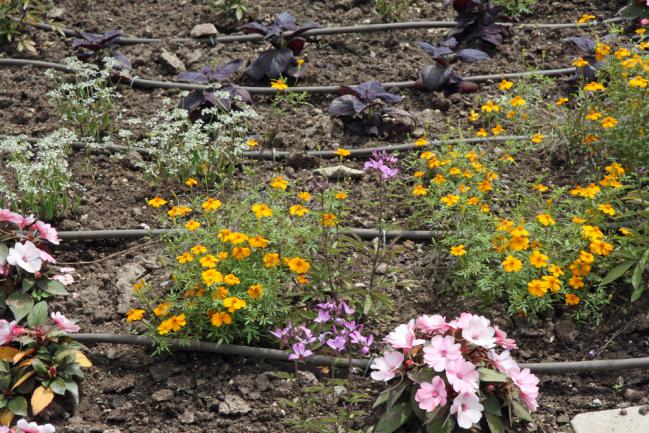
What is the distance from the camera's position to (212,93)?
461cm

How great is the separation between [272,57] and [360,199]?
4.12 ft

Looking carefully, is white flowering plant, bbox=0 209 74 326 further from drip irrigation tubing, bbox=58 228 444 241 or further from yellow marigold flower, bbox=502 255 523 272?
yellow marigold flower, bbox=502 255 523 272

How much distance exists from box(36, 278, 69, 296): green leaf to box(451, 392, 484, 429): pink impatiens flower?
1719mm

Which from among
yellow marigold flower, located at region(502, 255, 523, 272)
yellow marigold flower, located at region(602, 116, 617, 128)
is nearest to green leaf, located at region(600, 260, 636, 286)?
yellow marigold flower, located at region(502, 255, 523, 272)

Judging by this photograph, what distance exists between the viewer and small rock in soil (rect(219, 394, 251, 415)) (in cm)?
309

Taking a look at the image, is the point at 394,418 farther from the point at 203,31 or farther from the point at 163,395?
the point at 203,31

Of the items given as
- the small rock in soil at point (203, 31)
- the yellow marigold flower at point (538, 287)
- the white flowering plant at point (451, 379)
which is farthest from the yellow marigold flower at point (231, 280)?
the small rock in soil at point (203, 31)

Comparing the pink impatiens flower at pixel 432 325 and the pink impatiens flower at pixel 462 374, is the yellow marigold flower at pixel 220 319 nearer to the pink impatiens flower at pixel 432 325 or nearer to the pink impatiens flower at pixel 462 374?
the pink impatiens flower at pixel 432 325

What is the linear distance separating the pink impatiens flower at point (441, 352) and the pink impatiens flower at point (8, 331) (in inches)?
59.8

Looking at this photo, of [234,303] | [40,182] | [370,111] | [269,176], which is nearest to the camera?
[234,303]

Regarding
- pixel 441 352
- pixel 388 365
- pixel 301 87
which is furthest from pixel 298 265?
pixel 301 87

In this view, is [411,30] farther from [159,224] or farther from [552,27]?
[159,224]

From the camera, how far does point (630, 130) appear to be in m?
3.96

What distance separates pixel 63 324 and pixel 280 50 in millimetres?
2289
